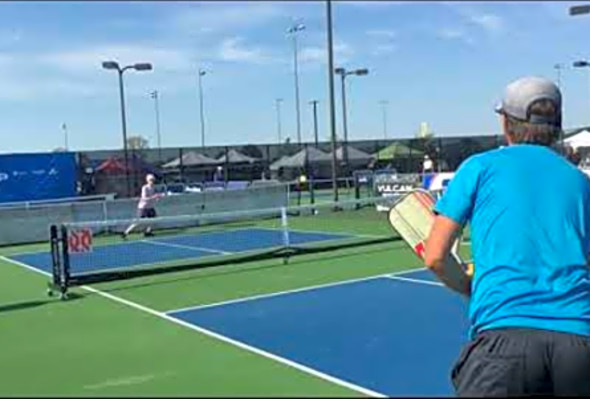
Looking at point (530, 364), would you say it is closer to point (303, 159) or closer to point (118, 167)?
point (118, 167)

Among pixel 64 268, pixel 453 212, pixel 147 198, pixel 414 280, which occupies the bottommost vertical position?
pixel 414 280

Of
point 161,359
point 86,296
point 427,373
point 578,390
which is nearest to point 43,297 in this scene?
point 86,296

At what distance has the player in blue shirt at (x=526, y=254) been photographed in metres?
2.46

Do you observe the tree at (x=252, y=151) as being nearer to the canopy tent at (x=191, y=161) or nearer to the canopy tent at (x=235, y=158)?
the canopy tent at (x=235, y=158)

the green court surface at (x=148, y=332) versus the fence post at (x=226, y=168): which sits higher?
the fence post at (x=226, y=168)

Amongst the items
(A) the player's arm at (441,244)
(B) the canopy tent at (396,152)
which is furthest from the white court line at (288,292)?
(B) the canopy tent at (396,152)

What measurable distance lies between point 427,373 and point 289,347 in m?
1.48

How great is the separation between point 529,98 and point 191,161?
1492 inches

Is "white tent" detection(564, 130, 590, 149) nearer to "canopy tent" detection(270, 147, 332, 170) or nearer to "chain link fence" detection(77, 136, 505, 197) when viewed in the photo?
"chain link fence" detection(77, 136, 505, 197)

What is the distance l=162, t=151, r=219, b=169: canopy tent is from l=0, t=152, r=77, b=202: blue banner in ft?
47.5

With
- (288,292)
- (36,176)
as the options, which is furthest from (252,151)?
(288,292)

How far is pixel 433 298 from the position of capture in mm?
9188

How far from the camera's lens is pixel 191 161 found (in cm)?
3997

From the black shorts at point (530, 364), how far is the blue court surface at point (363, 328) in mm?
2527
